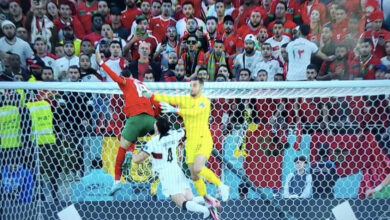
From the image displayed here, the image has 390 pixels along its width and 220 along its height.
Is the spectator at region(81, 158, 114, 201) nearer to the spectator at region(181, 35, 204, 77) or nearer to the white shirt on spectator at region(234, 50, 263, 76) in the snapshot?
the spectator at region(181, 35, 204, 77)

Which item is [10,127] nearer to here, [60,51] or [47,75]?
[47,75]

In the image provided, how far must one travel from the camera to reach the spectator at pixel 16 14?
925 centimetres

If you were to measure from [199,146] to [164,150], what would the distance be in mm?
339

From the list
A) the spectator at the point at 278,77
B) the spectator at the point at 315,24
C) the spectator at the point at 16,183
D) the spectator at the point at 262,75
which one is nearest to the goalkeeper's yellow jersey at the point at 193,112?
the spectator at the point at 16,183

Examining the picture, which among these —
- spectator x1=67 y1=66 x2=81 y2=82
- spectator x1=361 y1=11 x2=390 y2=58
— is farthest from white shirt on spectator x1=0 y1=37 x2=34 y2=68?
spectator x1=361 y1=11 x2=390 y2=58

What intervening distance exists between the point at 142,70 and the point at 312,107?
225 cm

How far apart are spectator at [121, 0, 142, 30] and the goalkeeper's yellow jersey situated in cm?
318

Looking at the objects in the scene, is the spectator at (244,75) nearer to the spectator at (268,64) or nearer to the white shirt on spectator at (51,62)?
the spectator at (268,64)

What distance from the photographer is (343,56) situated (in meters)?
8.31

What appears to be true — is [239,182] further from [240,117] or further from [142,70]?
[142,70]

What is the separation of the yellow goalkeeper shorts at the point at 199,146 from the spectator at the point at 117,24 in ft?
10.2

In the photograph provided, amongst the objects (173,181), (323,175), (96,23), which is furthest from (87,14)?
(323,175)

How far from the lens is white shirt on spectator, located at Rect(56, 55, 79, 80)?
8591 millimetres

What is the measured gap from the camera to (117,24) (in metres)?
9.16
